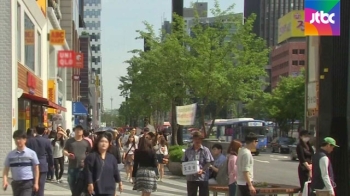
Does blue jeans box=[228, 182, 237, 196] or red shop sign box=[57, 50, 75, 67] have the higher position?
red shop sign box=[57, 50, 75, 67]

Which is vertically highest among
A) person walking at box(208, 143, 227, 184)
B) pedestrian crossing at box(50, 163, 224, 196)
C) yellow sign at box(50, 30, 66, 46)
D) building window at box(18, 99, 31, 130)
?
yellow sign at box(50, 30, 66, 46)

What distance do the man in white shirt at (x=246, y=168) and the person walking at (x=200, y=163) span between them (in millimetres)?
1830

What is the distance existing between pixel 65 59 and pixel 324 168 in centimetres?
4285

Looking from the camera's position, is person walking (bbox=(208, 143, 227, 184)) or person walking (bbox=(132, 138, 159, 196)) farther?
person walking (bbox=(208, 143, 227, 184))

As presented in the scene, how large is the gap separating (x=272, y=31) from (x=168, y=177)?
16052cm

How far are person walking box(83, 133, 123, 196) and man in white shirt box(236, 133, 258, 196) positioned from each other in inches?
82.7

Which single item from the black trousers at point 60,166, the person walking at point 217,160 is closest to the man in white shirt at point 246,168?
the person walking at point 217,160

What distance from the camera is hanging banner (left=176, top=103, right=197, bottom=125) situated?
80.9ft

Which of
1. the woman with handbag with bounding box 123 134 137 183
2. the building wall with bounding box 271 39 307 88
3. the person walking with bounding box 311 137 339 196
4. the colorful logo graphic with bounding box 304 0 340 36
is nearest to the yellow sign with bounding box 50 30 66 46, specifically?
the woman with handbag with bounding box 123 134 137 183

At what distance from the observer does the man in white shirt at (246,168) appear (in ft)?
34.7

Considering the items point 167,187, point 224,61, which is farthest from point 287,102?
point 167,187

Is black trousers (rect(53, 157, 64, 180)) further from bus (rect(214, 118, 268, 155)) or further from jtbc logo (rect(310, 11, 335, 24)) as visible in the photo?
bus (rect(214, 118, 268, 155))

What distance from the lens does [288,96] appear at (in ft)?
250

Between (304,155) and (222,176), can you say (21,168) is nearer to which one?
(222,176)
